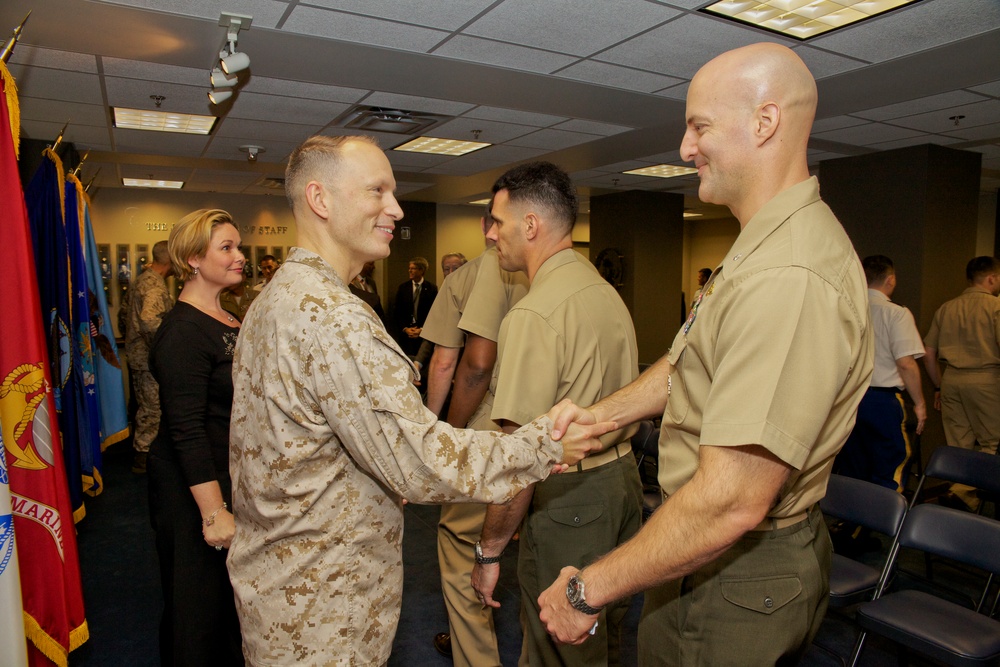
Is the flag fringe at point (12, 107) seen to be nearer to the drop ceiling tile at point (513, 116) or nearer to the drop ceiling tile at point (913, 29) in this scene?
the drop ceiling tile at point (513, 116)

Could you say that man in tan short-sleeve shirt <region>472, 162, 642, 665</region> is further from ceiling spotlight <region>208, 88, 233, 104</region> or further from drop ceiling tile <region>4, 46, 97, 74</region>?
drop ceiling tile <region>4, 46, 97, 74</region>

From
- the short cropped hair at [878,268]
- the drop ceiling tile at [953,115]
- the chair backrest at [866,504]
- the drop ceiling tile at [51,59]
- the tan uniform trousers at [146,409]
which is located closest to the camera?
the chair backrest at [866,504]

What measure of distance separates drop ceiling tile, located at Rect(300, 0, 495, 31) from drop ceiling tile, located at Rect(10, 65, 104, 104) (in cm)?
205

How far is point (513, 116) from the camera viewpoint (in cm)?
520

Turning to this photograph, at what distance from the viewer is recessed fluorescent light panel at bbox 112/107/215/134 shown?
5168 mm

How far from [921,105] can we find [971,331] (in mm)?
1855

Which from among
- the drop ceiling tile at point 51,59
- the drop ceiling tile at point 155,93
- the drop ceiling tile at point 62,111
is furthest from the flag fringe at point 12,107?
the drop ceiling tile at point 62,111

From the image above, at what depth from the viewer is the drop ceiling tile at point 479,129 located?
17.7 ft

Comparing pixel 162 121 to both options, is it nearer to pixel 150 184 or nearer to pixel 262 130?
pixel 262 130

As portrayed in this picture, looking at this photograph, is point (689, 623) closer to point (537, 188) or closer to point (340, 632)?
point (340, 632)

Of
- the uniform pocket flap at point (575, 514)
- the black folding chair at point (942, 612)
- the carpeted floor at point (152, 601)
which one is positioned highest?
the uniform pocket flap at point (575, 514)

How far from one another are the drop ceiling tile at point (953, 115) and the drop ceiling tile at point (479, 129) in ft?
9.96

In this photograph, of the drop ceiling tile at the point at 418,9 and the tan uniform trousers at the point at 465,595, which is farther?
the drop ceiling tile at the point at 418,9

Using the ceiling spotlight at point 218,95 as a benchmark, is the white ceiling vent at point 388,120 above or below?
above
